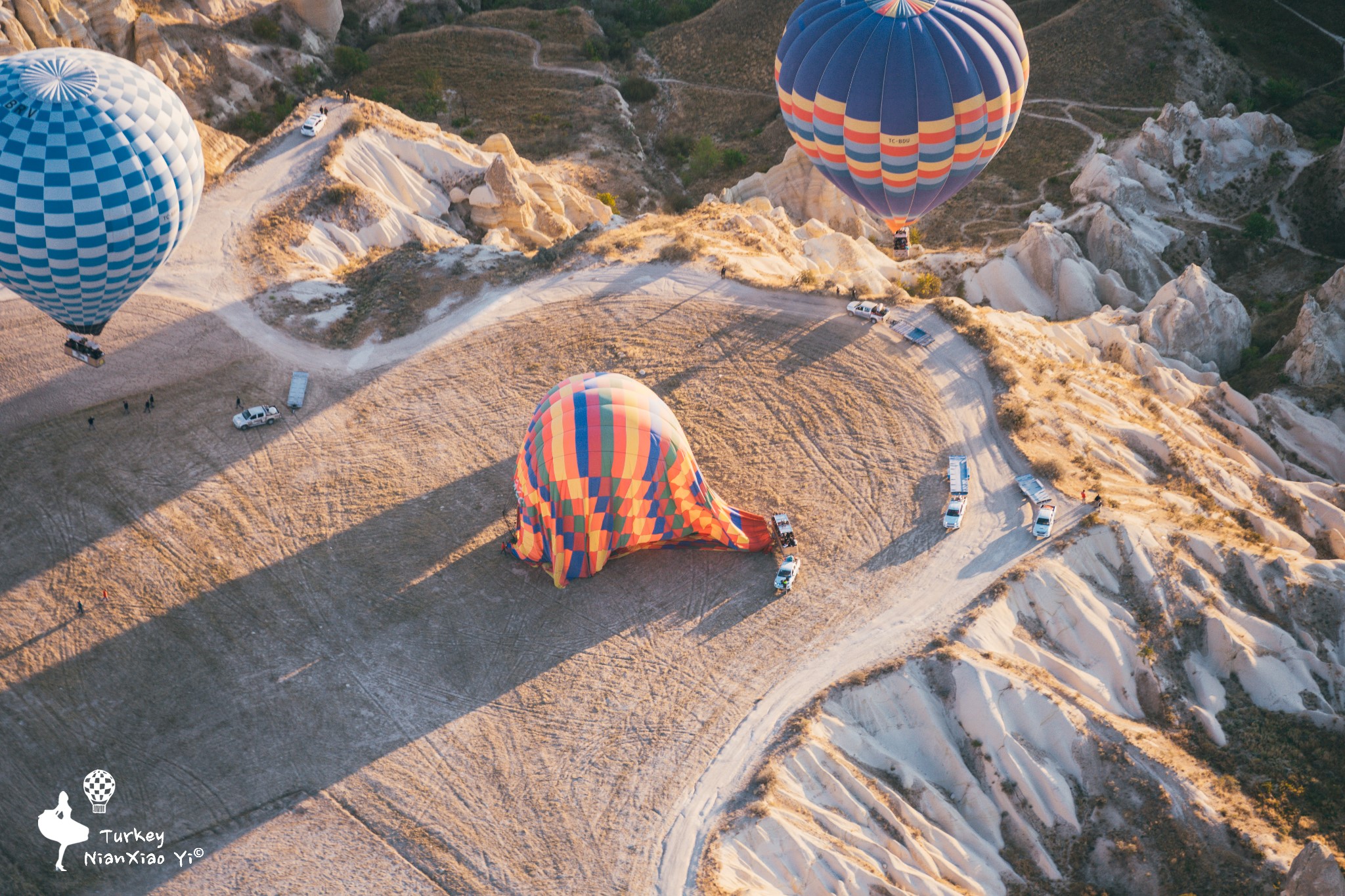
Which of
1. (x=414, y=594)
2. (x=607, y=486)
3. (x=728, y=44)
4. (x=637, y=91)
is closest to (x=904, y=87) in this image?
(x=607, y=486)

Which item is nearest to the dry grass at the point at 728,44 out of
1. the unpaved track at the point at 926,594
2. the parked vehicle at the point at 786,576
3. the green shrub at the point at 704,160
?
the green shrub at the point at 704,160

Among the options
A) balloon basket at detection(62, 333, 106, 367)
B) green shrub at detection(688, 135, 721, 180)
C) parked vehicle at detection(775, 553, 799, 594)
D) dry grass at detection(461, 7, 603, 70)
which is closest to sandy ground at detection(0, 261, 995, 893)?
parked vehicle at detection(775, 553, 799, 594)

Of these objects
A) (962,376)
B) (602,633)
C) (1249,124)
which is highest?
(1249,124)

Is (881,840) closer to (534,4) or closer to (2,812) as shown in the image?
(2,812)

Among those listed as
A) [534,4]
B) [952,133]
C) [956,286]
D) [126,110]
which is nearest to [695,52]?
[534,4]

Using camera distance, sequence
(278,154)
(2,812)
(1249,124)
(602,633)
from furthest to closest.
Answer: (1249,124) < (278,154) < (602,633) < (2,812)

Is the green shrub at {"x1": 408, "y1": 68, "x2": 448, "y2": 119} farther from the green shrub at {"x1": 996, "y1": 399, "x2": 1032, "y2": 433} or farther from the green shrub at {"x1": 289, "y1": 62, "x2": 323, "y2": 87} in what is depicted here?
the green shrub at {"x1": 996, "y1": 399, "x2": 1032, "y2": 433}

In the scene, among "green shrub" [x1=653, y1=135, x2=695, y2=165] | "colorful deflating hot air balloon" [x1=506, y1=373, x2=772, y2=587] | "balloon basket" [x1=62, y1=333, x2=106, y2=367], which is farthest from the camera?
"green shrub" [x1=653, y1=135, x2=695, y2=165]

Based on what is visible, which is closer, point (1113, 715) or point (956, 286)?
point (1113, 715)
